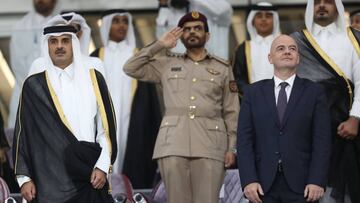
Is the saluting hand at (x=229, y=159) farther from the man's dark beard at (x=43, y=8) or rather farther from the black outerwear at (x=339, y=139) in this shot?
the man's dark beard at (x=43, y=8)

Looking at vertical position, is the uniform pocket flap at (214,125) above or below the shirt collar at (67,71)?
below

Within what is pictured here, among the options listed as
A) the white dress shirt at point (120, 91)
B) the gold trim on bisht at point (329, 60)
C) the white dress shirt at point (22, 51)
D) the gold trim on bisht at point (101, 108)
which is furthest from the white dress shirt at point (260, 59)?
the gold trim on bisht at point (101, 108)

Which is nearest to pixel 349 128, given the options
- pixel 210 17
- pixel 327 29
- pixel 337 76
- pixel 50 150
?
pixel 337 76

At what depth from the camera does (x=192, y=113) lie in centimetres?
1029

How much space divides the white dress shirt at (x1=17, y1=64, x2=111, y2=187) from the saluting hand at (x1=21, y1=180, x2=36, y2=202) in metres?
0.49

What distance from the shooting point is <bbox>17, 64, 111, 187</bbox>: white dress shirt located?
9734 millimetres

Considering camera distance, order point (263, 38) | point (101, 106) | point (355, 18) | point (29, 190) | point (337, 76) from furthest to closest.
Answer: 1. point (355, 18)
2. point (263, 38)
3. point (337, 76)
4. point (101, 106)
5. point (29, 190)

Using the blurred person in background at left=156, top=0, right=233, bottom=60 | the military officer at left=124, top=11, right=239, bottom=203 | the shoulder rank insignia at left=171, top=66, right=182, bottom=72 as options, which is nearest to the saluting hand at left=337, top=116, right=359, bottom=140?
the military officer at left=124, top=11, right=239, bottom=203

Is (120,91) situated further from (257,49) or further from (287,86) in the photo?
(287,86)

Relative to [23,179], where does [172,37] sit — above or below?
above

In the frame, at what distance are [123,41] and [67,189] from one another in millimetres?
3837

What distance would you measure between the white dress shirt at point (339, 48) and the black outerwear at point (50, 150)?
1.99m

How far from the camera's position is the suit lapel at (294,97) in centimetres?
923

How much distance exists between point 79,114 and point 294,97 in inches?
64.5
